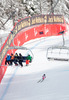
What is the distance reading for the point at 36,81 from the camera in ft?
44.6

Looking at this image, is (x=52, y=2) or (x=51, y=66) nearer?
(x=51, y=66)

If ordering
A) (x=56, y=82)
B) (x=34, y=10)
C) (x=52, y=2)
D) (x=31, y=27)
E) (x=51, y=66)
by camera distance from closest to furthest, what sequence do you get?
(x=56, y=82), (x=51, y=66), (x=31, y=27), (x=34, y=10), (x=52, y=2)

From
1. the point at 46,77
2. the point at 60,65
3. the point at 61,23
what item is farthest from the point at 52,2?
the point at 46,77

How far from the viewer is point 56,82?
12844 millimetres

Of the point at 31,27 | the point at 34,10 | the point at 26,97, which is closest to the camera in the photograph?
the point at 26,97

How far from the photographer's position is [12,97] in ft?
39.6

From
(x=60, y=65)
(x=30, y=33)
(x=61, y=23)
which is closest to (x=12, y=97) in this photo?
(x=60, y=65)

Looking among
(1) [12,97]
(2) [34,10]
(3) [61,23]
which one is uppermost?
(2) [34,10]

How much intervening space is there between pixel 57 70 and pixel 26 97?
4.29 metres

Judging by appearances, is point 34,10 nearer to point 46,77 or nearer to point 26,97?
point 46,77

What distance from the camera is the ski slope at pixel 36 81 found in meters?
11.7

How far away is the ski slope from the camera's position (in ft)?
38.2

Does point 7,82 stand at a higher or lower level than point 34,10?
lower

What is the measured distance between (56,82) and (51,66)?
3613mm
